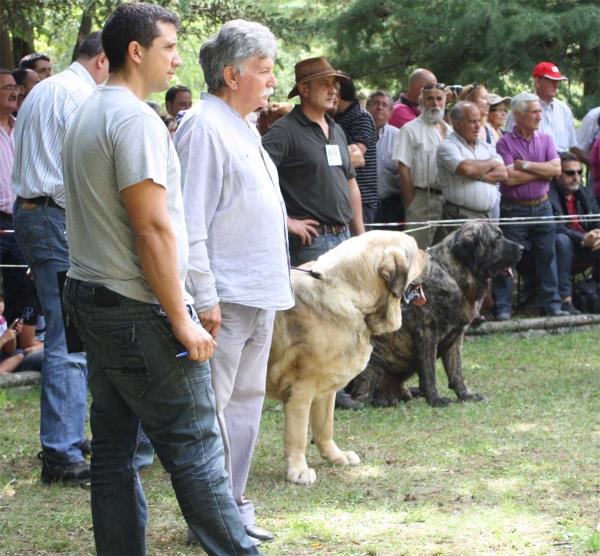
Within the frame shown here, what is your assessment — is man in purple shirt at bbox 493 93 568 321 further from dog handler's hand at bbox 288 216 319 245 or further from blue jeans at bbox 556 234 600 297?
dog handler's hand at bbox 288 216 319 245

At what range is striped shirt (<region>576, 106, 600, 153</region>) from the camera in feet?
37.4

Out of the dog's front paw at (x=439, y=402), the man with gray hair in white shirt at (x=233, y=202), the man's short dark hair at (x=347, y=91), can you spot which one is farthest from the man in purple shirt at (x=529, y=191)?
the man with gray hair in white shirt at (x=233, y=202)

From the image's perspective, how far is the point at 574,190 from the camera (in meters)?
10.8

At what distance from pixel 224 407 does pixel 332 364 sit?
1.13 m

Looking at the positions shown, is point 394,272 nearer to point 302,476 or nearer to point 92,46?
point 302,476

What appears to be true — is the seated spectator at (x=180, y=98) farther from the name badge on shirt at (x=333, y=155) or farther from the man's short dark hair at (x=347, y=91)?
the name badge on shirt at (x=333, y=155)

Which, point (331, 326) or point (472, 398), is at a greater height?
point (331, 326)

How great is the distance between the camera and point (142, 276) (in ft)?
10.0

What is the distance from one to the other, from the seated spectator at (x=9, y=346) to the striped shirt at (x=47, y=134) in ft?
8.80

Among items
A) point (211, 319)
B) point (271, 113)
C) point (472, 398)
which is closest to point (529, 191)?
point (271, 113)

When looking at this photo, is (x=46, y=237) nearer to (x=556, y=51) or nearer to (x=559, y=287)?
(x=559, y=287)

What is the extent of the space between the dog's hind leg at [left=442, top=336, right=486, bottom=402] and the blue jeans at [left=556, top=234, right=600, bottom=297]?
3904 millimetres

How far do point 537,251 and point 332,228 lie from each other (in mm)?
4708

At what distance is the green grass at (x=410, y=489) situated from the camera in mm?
3996
